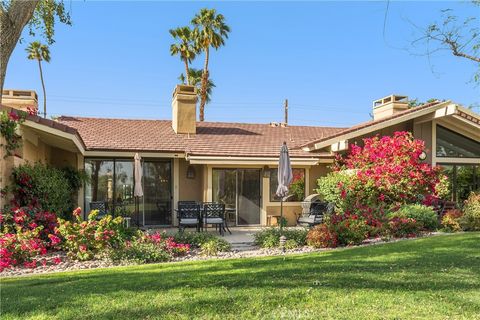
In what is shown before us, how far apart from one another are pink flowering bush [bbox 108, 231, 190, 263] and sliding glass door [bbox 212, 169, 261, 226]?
20.5 ft

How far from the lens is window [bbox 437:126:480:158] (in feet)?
60.7

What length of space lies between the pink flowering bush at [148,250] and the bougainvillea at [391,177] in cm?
732

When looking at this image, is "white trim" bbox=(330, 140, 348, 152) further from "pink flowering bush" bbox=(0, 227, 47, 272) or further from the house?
"pink flowering bush" bbox=(0, 227, 47, 272)

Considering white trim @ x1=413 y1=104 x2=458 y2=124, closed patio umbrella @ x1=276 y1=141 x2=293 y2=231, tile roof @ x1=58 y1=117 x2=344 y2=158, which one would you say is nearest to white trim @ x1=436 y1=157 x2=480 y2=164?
white trim @ x1=413 y1=104 x2=458 y2=124

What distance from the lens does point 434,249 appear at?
999 centimetres

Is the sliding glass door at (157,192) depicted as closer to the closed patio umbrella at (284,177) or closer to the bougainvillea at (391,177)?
the closed patio umbrella at (284,177)

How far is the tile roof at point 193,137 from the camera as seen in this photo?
57.3ft

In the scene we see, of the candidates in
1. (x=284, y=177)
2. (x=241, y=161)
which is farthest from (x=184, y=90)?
(x=284, y=177)

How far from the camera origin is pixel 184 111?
2011 cm

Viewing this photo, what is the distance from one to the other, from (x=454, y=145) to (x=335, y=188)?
689 centimetres

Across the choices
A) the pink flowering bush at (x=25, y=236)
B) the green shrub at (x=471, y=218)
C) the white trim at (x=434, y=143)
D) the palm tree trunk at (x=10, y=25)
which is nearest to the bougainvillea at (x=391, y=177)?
the white trim at (x=434, y=143)

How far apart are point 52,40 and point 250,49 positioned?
322 inches

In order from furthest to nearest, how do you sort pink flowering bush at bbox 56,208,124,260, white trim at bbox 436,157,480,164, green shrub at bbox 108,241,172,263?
1. white trim at bbox 436,157,480,164
2. pink flowering bush at bbox 56,208,124,260
3. green shrub at bbox 108,241,172,263

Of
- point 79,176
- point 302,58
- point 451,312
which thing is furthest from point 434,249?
point 79,176
